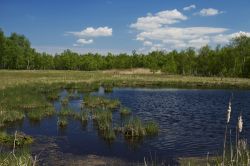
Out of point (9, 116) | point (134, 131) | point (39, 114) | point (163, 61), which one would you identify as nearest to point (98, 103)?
point (39, 114)

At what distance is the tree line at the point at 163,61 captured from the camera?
122 meters

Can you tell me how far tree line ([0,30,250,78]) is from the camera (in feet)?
399

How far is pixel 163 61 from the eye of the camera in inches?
6713

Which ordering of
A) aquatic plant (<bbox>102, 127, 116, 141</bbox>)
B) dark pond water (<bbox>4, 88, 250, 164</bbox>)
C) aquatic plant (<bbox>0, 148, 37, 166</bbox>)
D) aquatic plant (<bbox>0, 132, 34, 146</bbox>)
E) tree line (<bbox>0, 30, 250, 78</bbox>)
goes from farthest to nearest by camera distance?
tree line (<bbox>0, 30, 250, 78</bbox>) < aquatic plant (<bbox>102, 127, 116, 141</bbox>) < aquatic plant (<bbox>0, 132, 34, 146</bbox>) < dark pond water (<bbox>4, 88, 250, 164</bbox>) < aquatic plant (<bbox>0, 148, 37, 166</bbox>)

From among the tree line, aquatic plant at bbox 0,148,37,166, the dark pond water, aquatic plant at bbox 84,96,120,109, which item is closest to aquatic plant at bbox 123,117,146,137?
the dark pond water

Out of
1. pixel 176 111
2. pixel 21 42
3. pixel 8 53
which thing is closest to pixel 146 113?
pixel 176 111

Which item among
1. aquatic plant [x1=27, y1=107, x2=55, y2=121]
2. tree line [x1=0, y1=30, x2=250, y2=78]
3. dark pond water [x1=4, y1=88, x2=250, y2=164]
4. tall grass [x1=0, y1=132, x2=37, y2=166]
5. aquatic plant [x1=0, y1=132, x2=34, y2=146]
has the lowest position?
dark pond water [x1=4, y1=88, x2=250, y2=164]

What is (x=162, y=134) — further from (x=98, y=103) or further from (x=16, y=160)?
(x=98, y=103)

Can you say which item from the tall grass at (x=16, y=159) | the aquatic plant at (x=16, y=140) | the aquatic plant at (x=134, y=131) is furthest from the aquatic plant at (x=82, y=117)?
the tall grass at (x=16, y=159)

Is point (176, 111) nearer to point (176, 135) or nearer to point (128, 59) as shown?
point (176, 135)

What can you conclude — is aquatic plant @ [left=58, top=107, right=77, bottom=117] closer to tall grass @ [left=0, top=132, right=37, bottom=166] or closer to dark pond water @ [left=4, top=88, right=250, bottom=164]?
dark pond water @ [left=4, top=88, right=250, bottom=164]

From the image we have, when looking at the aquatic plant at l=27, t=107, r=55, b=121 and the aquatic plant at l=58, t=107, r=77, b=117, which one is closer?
the aquatic plant at l=27, t=107, r=55, b=121

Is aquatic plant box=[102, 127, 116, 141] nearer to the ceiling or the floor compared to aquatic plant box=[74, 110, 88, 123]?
nearer to the floor

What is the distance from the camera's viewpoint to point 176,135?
89.6 feet
